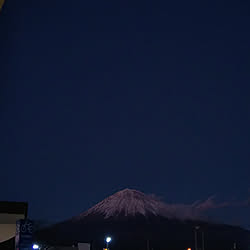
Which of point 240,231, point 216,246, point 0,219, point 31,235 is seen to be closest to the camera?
point 31,235

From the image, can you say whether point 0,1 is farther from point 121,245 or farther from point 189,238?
point 189,238

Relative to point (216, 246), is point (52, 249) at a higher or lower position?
lower

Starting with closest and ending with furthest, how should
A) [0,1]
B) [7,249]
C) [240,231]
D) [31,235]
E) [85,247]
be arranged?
1. [0,1]
2. [31,235]
3. [7,249]
4. [85,247]
5. [240,231]

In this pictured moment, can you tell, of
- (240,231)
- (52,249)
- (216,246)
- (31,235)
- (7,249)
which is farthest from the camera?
(240,231)

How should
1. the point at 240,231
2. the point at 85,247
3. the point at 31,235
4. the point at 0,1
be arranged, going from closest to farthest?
the point at 0,1 < the point at 31,235 < the point at 85,247 < the point at 240,231

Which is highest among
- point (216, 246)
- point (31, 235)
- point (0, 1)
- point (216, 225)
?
point (216, 225)

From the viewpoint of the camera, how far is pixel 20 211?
1045 inches

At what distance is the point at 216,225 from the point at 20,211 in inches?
6827

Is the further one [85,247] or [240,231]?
[240,231]

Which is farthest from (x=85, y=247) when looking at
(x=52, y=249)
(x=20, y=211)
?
(x=20, y=211)

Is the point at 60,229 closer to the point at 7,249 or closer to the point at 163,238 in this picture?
the point at 163,238

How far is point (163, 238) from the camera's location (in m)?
199

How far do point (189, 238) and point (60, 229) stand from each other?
50390 millimetres

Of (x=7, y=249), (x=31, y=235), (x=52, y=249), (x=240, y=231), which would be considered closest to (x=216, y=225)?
(x=240, y=231)
